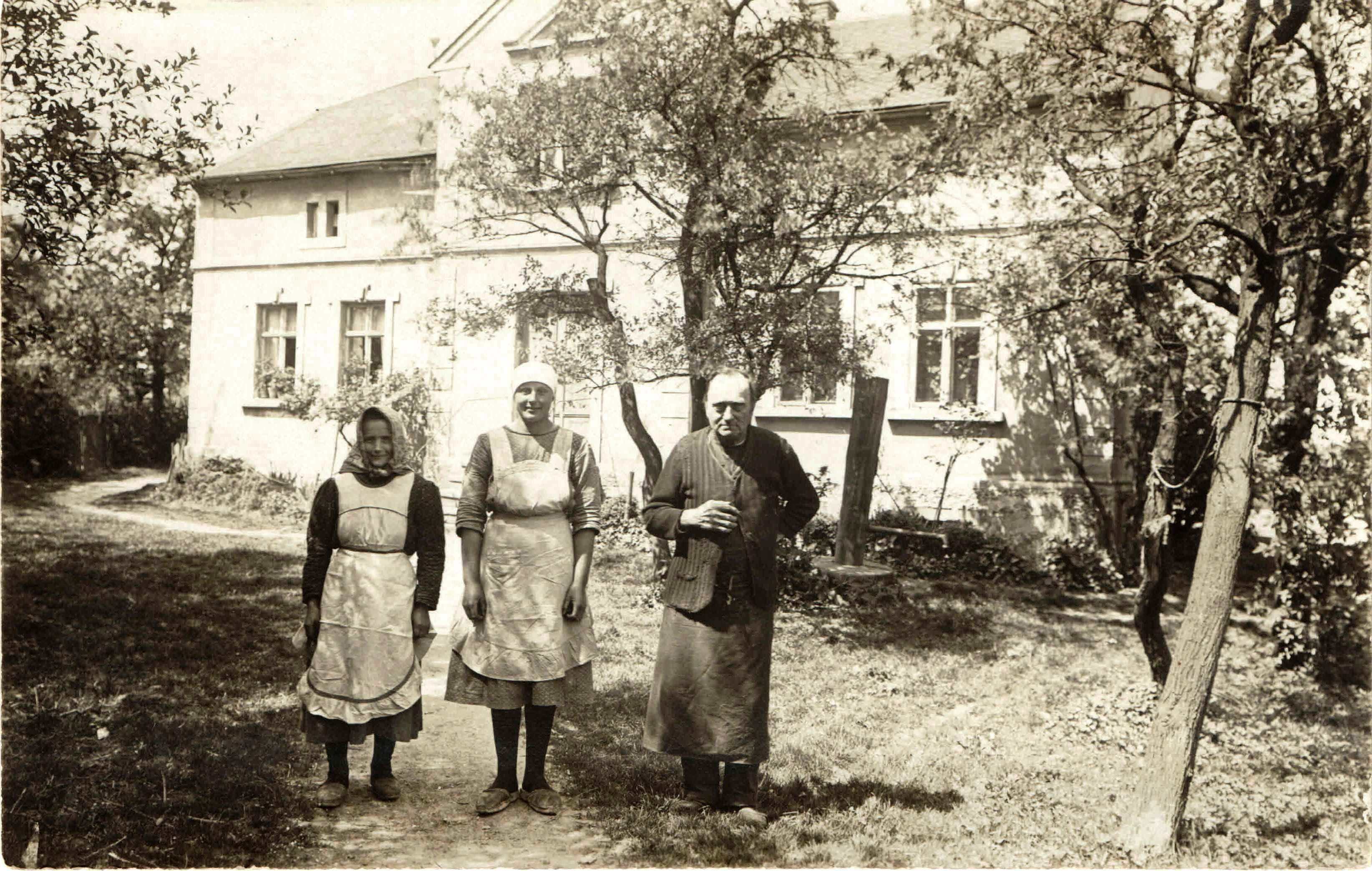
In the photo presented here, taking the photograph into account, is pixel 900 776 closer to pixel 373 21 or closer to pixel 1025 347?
pixel 373 21

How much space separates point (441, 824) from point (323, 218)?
49.4 ft

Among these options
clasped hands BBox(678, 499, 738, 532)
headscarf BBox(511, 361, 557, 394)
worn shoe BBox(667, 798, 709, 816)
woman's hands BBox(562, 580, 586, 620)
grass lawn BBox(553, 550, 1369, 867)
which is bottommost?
grass lawn BBox(553, 550, 1369, 867)

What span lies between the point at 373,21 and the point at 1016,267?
632 cm

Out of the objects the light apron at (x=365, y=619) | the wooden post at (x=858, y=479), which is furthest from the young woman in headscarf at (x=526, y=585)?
the wooden post at (x=858, y=479)

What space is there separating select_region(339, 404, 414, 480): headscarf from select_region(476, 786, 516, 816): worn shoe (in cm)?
146

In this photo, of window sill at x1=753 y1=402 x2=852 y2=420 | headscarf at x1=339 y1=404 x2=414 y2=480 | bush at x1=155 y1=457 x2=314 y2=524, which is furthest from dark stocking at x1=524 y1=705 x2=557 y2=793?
bush at x1=155 y1=457 x2=314 y2=524

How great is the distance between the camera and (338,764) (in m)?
4.48

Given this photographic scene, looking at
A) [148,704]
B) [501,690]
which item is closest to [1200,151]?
[501,690]

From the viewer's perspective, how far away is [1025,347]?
466 inches

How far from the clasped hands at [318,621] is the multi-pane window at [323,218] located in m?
14.3

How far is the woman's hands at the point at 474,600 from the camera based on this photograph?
14.5ft

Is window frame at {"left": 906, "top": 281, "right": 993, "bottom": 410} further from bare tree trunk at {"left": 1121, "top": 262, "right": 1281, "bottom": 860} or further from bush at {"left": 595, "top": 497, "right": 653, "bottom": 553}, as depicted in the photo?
bare tree trunk at {"left": 1121, "top": 262, "right": 1281, "bottom": 860}

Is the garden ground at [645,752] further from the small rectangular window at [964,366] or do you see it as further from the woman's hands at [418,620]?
the small rectangular window at [964,366]

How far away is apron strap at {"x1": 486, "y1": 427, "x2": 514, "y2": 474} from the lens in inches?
178
